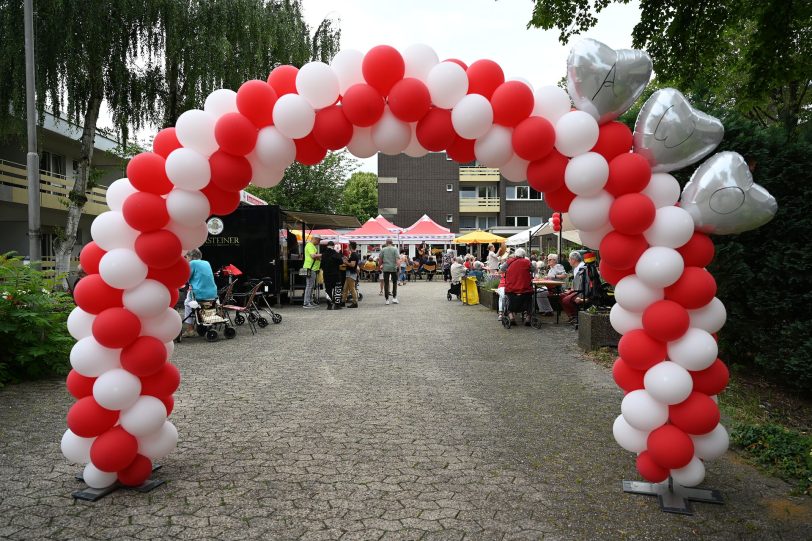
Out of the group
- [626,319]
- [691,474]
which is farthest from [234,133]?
[691,474]

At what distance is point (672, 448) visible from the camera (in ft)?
12.2

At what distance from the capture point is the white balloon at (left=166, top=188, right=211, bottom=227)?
13.1ft

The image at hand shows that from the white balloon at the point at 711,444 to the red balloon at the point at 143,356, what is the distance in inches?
152

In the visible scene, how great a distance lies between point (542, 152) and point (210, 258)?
13.5 metres

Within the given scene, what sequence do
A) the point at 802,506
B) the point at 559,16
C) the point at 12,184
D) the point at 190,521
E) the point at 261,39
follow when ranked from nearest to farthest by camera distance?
the point at 190,521 → the point at 802,506 → the point at 559,16 → the point at 261,39 → the point at 12,184

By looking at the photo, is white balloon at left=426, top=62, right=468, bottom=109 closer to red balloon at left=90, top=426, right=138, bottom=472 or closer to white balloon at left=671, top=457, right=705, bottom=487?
white balloon at left=671, top=457, right=705, bottom=487

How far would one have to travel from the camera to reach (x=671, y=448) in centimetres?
373

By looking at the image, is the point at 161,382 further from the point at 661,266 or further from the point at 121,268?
the point at 661,266

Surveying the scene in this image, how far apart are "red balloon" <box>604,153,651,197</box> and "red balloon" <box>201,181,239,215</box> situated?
8.61 feet

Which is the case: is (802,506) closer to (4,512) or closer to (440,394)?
(440,394)

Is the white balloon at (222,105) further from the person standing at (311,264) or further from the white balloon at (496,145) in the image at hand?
the person standing at (311,264)

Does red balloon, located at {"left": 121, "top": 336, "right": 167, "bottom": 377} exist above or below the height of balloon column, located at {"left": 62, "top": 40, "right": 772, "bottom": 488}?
below

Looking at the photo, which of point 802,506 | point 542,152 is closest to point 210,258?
point 542,152

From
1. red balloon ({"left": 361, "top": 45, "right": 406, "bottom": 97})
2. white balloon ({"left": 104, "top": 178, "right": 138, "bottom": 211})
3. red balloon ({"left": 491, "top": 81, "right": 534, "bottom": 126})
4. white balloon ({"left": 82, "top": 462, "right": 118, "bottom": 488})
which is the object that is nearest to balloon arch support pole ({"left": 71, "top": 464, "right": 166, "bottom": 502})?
white balloon ({"left": 82, "top": 462, "right": 118, "bottom": 488})
